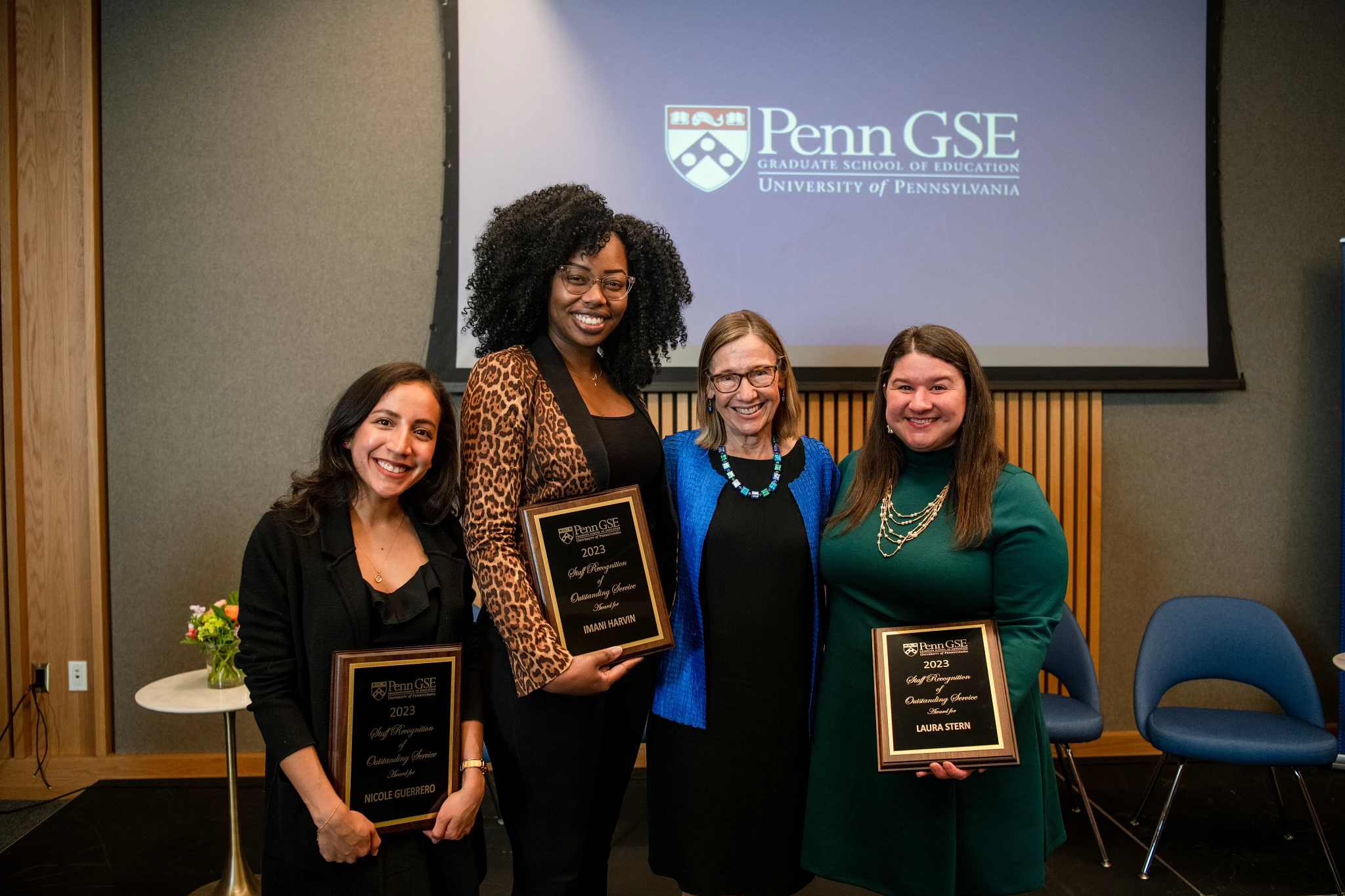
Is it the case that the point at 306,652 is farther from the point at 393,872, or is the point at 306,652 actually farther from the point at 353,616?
the point at 393,872

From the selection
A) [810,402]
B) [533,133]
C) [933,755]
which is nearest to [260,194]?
[533,133]

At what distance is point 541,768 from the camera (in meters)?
1.94

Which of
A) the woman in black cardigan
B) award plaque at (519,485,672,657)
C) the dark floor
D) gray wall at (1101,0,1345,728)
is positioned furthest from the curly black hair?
gray wall at (1101,0,1345,728)

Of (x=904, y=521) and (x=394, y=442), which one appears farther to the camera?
(x=904, y=521)

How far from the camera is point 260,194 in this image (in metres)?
4.25

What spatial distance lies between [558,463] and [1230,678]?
3.50 m

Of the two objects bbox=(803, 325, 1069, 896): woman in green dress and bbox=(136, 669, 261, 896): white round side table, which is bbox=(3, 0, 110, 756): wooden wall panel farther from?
bbox=(803, 325, 1069, 896): woman in green dress

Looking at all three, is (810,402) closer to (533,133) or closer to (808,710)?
(533,133)

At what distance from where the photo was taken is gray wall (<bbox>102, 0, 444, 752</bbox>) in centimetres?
422

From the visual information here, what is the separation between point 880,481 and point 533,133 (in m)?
2.91

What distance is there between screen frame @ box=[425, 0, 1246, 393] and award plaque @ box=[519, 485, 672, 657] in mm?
2289

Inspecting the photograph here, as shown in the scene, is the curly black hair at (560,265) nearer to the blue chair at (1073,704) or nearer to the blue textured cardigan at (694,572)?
the blue textured cardigan at (694,572)

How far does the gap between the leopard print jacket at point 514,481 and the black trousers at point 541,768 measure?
7cm

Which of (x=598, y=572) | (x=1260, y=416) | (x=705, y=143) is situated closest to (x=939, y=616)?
(x=598, y=572)
